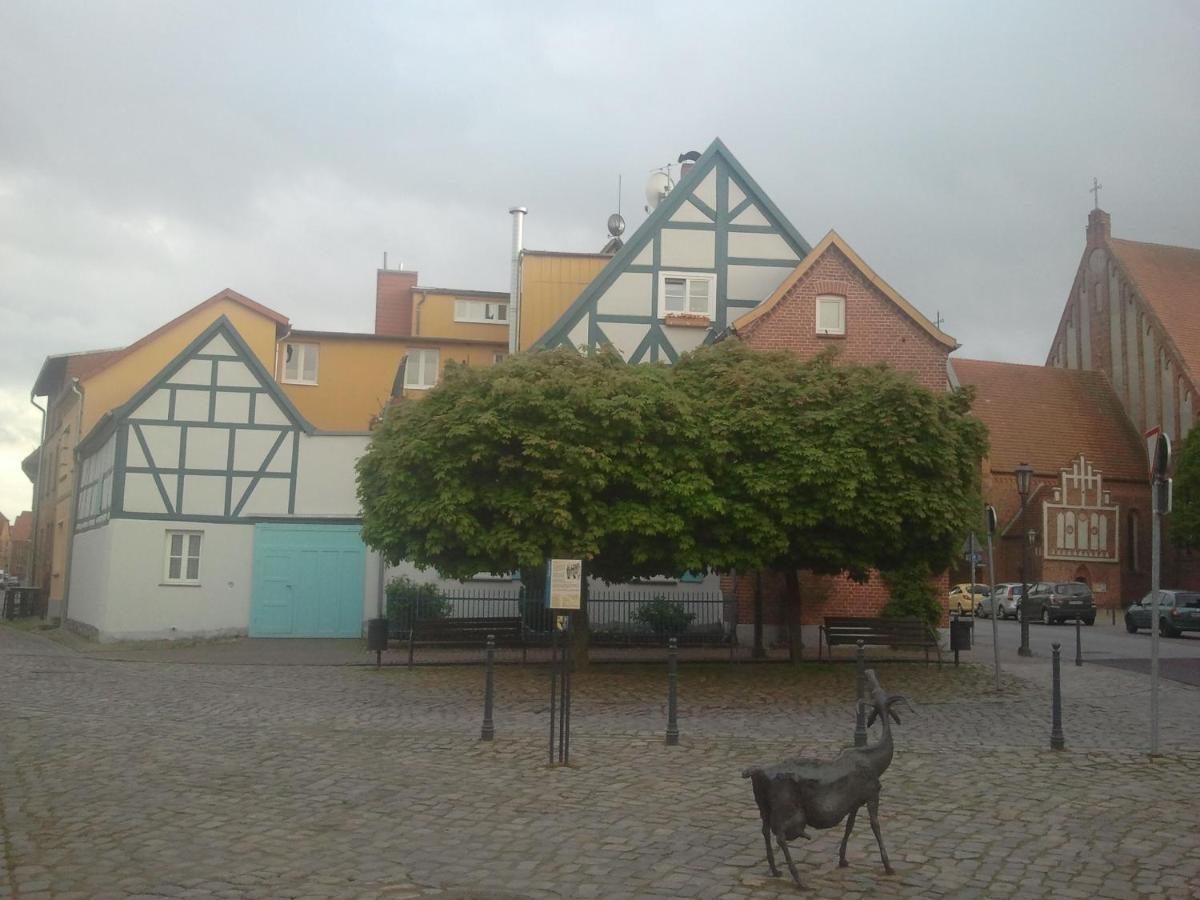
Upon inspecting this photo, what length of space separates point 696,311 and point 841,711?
13.7 m

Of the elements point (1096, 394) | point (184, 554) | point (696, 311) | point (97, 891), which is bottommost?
point (97, 891)

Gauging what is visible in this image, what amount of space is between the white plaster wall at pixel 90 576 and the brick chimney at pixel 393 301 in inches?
606

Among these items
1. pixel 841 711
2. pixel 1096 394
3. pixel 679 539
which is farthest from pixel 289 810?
pixel 1096 394

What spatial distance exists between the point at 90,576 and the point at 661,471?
1820 centimetres

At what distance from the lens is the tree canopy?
1691 centimetres

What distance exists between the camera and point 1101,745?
1223cm

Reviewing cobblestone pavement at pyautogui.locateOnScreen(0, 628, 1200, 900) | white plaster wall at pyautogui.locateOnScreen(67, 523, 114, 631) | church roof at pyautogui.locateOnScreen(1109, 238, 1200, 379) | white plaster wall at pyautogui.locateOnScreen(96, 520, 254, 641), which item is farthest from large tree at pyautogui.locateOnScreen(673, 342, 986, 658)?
church roof at pyautogui.locateOnScreen(1109, 238, 1200, 379)

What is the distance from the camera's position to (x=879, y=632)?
2045cm

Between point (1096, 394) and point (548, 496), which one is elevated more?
point (1096, 394)

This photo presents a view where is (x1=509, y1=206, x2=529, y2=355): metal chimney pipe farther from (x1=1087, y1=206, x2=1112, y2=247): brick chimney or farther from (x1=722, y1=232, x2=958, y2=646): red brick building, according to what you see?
(x1=1087, y1=206, x2=1112, y2=247): brick chimney

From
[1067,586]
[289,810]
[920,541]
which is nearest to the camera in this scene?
[289,810]

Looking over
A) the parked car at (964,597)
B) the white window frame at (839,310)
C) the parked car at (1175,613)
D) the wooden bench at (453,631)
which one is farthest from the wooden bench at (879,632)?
the parked car at (964,597)

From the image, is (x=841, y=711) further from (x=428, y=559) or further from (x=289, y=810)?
(x=289, y=810)

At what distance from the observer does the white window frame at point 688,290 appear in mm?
26906
